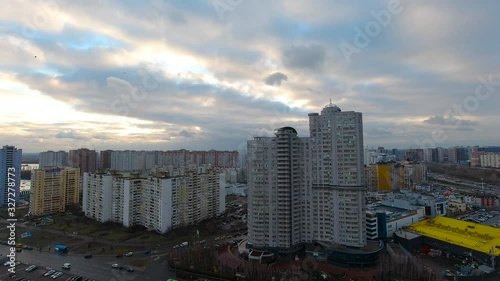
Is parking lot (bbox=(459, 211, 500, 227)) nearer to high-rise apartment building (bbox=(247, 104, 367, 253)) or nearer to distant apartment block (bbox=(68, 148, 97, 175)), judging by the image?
high-rise apartment building (bbox=(247, 104, 367, 253))

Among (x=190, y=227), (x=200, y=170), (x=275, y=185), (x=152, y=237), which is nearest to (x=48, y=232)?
(x=152, y=237)

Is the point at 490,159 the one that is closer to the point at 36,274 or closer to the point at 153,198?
the point at 153,198

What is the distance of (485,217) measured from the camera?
861 inches

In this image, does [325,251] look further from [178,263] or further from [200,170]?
[200,170]

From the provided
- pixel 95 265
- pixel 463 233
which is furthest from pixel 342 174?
pixel 95 265

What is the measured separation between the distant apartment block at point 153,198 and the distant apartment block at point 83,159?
15.2 meters

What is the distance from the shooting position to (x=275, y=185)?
589 inches

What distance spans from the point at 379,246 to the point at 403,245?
2.57 metres

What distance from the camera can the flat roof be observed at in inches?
553

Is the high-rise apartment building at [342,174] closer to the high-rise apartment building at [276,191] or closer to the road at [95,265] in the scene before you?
the high-rise apartment building at [276,191]

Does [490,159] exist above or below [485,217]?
above

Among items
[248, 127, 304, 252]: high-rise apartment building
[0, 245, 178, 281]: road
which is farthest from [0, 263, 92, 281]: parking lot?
[248, 127, 304, 252]: high-rise apartment building

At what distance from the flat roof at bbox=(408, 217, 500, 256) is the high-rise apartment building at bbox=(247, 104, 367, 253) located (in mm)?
4988

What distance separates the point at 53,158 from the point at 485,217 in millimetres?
51437
